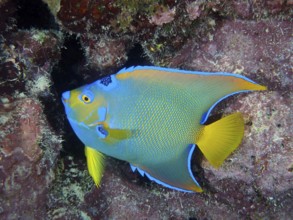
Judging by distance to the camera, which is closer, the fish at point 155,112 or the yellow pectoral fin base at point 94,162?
the fish at point 155,112

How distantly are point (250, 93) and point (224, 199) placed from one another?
110 cm

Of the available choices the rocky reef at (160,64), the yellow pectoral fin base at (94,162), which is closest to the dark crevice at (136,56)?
the rocky reef at (160,64)

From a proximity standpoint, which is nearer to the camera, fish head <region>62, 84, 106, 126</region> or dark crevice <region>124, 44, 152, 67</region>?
fish head <region>62, 84, 106, 126</region>

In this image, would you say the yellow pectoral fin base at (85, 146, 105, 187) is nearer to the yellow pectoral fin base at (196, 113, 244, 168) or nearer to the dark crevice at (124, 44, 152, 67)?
the yellow pectoral fin base at (196, 113, 244, 168)

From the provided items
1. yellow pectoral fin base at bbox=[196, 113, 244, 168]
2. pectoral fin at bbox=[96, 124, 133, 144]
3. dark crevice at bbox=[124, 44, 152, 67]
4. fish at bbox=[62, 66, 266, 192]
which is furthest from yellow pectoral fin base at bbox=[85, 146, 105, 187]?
Answer: dark crevice at bbox=[124, 44, 152, 67]

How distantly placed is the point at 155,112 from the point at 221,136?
54cm

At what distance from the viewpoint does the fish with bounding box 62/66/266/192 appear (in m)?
2.14

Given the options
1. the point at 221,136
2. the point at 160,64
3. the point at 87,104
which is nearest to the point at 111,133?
the point at 87,104

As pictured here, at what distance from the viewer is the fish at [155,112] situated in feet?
7.01

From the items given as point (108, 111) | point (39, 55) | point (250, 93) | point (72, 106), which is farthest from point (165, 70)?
point (39, 55)

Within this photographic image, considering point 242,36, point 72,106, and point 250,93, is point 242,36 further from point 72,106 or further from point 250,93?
point 72,106

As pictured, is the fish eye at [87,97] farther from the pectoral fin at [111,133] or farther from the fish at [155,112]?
the pectoral fin at [111,133]

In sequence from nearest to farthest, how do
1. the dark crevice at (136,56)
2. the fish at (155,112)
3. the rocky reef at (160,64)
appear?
the fish at (155,112) → the rocky reef at (160,64) → the dark crevice at (136,56)

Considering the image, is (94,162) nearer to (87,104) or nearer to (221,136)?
(87,104)
